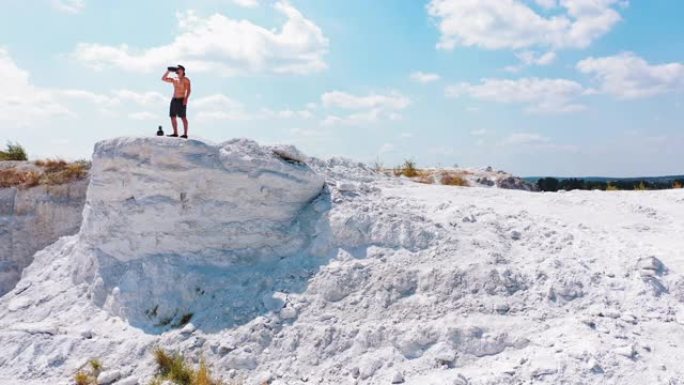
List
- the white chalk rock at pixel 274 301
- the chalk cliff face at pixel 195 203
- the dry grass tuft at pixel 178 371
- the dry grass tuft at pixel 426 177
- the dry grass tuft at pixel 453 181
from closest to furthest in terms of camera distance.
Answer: the dry grass tuft at pixel 178 371, the white chalk rock at pixel 274 301, the chalk cliff face at pixel 195 203, the dry grass tuft at pixel 453 181, the dry grass tuft at pixel 426 177

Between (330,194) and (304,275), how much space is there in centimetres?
170

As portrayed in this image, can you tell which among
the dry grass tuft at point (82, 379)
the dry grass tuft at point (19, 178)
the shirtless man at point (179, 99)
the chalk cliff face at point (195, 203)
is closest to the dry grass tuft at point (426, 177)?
the chalk cliff face at point (195, 203)

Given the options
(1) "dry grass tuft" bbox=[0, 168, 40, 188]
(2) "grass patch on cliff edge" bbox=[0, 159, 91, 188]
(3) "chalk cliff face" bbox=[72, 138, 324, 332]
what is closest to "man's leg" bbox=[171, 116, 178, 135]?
(3) "chalk cliff face" bbox=[72, 138, 324, 332]

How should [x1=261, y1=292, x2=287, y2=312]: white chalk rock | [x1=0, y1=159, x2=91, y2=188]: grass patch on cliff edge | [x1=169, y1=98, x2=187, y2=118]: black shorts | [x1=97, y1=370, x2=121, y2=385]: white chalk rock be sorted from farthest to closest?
[x1=0, y1=159, x2=91, y2=188]: grass patch on cliff edge → [x1=169, y1=98, x2=187, y2=118]: black shorts → [x1=261, y1=292, x2=287, y2=312]: white chalk rock → [x1=97, y1=370, x2=121, y2=385]: white chalk rock

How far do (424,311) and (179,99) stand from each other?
202 inches

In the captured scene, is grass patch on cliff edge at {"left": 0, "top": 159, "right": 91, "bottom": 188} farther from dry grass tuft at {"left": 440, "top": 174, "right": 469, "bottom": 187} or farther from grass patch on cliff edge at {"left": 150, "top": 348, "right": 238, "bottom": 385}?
dry grass tuft at {"left": 440, "top": 174, "right": 469, "bottom": 187}

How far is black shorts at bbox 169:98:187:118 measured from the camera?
8820mm

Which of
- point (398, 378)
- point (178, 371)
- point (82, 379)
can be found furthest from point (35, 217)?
point (398, 378)

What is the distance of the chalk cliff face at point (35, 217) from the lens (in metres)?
13.2

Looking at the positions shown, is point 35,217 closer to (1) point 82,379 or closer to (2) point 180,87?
(2) point 180,87

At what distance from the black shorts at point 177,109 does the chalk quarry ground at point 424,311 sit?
2.64 m

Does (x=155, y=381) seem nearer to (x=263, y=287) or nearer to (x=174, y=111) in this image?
(x=263, y=287)

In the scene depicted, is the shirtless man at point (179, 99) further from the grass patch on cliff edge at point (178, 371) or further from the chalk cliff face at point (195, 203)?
the grass patch on cliff edge at point (178, 371)

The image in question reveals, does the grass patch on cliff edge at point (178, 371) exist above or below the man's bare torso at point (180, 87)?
below
